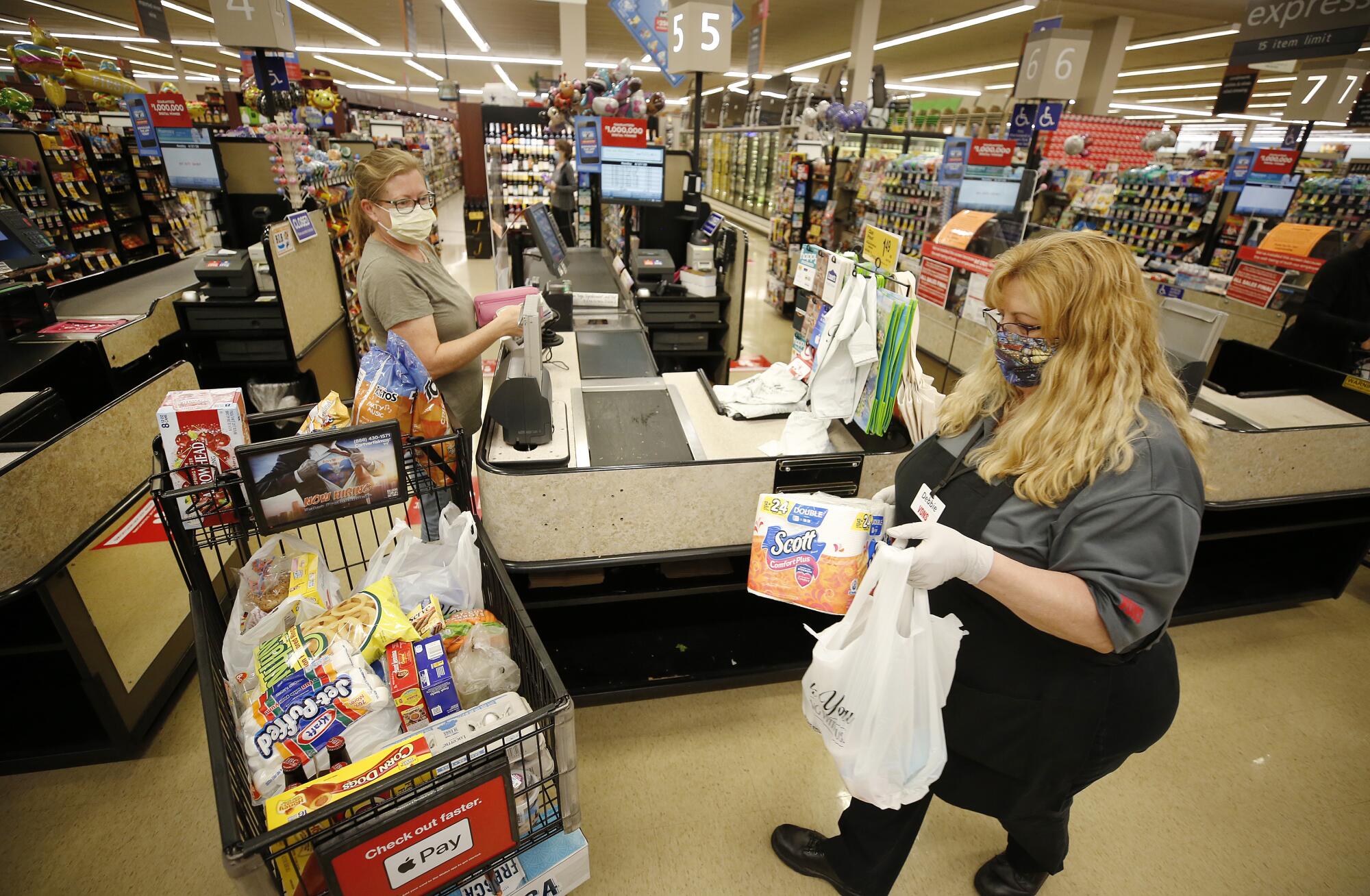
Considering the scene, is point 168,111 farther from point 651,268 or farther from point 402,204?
point 402,204

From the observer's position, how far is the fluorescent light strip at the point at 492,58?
18.2 metres

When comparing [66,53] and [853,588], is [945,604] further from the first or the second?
[66,53]

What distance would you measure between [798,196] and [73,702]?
24.5ft

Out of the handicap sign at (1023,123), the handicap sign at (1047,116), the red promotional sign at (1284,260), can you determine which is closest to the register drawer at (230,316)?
the handicap sign at (1047,116)

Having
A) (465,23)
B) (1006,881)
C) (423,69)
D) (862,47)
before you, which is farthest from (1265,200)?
(423,69)

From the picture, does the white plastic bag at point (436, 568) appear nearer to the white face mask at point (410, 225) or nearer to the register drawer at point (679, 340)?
the white face mask at point (410, 225)

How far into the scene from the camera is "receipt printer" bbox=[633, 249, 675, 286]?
471 cm

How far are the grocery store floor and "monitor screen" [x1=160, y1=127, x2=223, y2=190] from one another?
3539 millimetres

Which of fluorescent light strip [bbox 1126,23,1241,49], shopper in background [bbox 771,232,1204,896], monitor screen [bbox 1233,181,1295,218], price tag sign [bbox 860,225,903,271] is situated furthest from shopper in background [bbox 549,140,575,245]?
fluorescent light strip [bbox 1126,23,1241,49]

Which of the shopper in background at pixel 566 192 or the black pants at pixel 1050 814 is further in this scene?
the shopper in background at pixel 566 192

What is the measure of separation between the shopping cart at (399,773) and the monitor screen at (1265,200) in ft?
21.7

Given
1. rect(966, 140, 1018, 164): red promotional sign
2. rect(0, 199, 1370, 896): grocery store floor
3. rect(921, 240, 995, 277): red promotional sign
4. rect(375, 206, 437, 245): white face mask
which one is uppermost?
rect(966, 140, 1018, 164): red promotional sign

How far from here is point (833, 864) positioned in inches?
68.7

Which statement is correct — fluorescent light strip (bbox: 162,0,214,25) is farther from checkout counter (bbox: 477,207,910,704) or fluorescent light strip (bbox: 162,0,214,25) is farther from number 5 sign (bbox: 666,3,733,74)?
checkout counter (bbox: 477,207,910,704)
